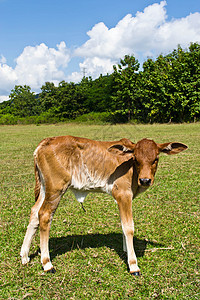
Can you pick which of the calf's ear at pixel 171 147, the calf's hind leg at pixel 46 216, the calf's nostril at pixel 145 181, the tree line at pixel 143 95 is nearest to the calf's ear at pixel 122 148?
the calf's ear at pixel 171 147

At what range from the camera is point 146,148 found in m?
4.17

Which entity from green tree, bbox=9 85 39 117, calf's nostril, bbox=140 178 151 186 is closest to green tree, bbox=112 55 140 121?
green tree, bbox=9 85 39 117

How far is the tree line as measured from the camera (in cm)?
4297

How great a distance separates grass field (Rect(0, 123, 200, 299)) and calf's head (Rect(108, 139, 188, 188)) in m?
1.47

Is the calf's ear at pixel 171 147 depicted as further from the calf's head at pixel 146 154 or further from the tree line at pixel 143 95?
the tree line at pixel 143 95

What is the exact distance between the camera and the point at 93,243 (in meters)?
5.26

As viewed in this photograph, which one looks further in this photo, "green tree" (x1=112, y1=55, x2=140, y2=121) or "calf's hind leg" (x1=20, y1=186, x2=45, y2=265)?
"green tree" (x1=112, y1=55, x2=140, y2=121)

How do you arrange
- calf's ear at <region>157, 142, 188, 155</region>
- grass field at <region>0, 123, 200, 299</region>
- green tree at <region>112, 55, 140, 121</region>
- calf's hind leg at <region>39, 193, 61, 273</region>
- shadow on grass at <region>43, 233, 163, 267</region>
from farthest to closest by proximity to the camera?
green tree at <region>112, 55, 140, 121</region>
shadow on grass at <region>43, 233, 163, 267</region>
calf's ear at <region>157, 142, 188, 155</region>
calf's hind leg at <region>39, 193, 61, 273</region>
grass field at <region>0, 123, 200, 299</region>

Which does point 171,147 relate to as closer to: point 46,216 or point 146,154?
point 146,154

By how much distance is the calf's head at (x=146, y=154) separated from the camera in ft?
13.1

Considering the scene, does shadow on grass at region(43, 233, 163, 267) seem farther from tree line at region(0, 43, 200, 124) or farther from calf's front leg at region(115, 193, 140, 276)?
tree line at region(0, 43, 200, 124)

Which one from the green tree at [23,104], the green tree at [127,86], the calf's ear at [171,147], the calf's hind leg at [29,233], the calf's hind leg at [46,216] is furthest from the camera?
the green tree at [23,104]

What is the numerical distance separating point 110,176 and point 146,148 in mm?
764

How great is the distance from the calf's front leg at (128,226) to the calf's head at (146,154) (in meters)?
0.46
